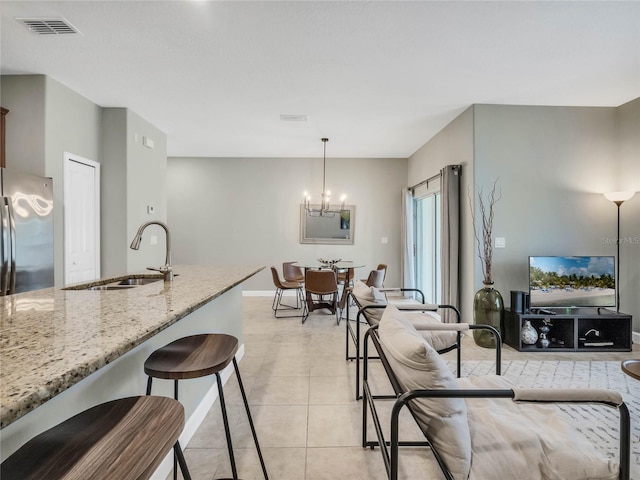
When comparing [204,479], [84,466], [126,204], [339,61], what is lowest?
[204,479]

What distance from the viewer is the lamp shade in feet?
11.6

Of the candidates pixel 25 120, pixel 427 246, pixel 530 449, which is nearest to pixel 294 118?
pixel 25 120

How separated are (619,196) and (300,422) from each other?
408cm

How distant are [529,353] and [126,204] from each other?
16.3 feet

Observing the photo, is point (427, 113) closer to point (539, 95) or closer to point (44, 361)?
point (539, 95)

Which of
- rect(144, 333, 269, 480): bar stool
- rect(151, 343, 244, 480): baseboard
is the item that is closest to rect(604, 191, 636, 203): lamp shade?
rect(144, 333, 269, 480): bar stool

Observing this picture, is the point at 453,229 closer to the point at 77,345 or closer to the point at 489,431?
the point at 489,431

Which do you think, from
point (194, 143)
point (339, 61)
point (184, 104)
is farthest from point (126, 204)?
point (339, 61)

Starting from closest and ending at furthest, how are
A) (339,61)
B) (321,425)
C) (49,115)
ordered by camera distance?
(321,425)
(339,61)
(49,115)

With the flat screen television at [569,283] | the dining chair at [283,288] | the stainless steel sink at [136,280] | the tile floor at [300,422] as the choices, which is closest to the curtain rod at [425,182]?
the flat screen television at [569,283]

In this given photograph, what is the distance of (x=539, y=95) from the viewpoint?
354 cm

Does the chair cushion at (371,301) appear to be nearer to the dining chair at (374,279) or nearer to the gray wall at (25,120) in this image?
the dining chair at (374,279)

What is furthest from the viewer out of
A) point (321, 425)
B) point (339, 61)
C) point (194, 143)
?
point (194, 143)

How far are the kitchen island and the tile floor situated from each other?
0.31 metres
